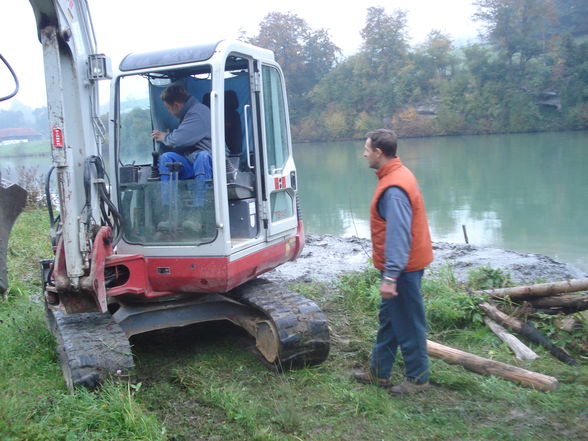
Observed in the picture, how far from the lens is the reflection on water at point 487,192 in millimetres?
12938

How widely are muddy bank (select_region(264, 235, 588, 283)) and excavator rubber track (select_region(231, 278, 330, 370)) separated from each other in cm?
297

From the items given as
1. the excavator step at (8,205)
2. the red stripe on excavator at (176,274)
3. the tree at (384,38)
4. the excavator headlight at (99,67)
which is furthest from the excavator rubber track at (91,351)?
the tree at (384,38)

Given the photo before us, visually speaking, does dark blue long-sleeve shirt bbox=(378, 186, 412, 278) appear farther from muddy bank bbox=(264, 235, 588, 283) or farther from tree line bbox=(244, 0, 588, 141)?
tree line bbox=(244, 0, 588, 141)

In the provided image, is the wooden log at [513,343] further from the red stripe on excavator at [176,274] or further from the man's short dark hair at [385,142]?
the red stripe on excavator at [176,274]

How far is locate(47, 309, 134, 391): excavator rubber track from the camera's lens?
3713 millimetres

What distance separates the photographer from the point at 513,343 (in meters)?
4.86

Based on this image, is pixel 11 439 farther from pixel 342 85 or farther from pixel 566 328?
pixel 342 85

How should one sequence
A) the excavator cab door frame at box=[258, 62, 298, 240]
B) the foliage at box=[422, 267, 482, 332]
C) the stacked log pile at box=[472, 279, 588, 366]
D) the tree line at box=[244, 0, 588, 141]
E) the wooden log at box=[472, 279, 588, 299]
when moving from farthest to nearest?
the tree line at box=[244, 0, 588, 141], the foliage at box=[422, 267, 482, 332], the wooden log at box=[472, 279, 588, 299], the stacked log pile at box=[472, 279, 588, 366], the excavator cab door frame at box=[258, 62, 298, 240]

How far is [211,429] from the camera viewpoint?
362 cm

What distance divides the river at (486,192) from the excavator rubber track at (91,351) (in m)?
3.62

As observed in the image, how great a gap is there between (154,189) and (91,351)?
119 centimetres

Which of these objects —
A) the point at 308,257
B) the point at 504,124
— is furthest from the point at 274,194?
the point at 504,124

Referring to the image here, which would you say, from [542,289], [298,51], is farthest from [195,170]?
[298,51]

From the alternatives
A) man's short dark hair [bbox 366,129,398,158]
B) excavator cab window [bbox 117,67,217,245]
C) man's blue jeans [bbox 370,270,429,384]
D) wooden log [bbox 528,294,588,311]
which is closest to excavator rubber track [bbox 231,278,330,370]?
man's blue jeans [bbox 370,270,429,384]
